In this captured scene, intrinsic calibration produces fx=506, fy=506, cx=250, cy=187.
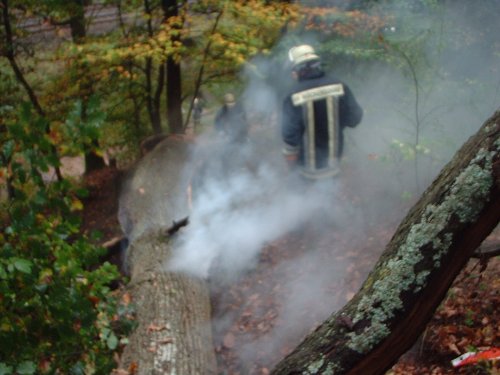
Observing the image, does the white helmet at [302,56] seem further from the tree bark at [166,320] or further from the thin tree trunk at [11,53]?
the thin tree trunk at [11,53]

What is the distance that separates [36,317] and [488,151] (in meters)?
2.44

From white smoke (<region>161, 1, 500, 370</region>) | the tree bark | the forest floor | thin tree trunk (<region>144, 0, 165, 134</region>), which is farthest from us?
thin tree trunk (<region>144, 0, 165, 134</region>)

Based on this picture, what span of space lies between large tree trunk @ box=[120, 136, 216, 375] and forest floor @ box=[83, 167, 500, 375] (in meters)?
0.47

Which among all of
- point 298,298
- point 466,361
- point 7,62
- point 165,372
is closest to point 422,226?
point 466,361

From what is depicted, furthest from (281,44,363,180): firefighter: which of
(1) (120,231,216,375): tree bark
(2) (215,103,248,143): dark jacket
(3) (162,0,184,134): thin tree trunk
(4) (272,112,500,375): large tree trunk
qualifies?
(4) (272,112,500,375): large tree trunk

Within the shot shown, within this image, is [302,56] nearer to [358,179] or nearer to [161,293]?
[358,179]

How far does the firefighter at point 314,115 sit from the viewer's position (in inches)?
253

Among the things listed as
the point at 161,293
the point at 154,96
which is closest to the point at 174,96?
the point at 154,96

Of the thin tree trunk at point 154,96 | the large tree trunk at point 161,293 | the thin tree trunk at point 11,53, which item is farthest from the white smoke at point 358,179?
the thin tree trunk at point 11,53

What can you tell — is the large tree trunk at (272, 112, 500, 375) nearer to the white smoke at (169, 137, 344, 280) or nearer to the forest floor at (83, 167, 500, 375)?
the forest floor at (83, 167, 500, 375)

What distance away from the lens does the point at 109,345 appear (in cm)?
314

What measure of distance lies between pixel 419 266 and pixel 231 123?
7501 mm

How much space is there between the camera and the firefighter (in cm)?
643

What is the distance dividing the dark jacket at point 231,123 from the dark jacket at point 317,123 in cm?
277
